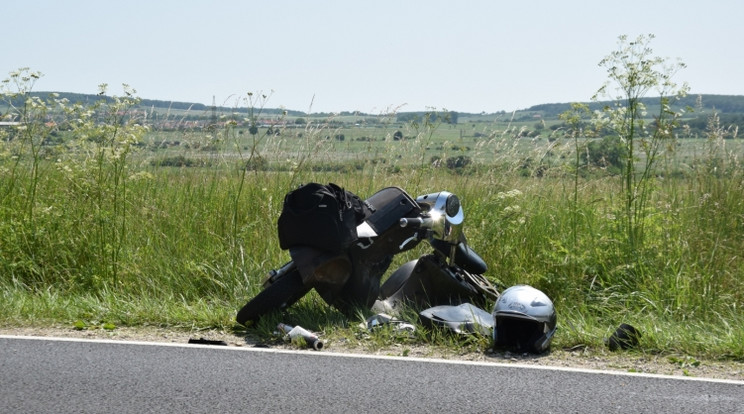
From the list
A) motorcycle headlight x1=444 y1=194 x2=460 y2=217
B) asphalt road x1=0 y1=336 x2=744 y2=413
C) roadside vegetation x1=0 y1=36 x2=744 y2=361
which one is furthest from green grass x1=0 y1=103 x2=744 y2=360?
motorcycle headlight x1=444 y1=194 x2=460 y2=217

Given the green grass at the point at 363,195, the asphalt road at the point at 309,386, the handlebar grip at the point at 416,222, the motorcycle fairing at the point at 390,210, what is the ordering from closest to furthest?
the asphalt road at the point at 309,386 → the handlebar grip at the point at 416,222 → the motorcycle fairing at the point at 390,210 → the green grass at the point at 363,195

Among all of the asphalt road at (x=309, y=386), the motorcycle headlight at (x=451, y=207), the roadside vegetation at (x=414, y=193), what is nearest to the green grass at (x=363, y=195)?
the roadside vegetation at (x=414, y=193)

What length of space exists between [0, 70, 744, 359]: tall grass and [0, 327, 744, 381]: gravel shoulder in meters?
0.21

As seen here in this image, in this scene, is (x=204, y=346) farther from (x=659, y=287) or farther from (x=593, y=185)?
(x=593, y=185)

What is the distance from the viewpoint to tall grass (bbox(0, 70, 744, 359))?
7.69 metres

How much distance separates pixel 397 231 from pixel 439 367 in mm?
1427

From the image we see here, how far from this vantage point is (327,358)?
21.0ft

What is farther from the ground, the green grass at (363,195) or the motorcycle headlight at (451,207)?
the motorcycle headlight at (451,207)

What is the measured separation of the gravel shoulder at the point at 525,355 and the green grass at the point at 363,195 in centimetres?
13

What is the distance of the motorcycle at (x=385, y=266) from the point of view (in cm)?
711

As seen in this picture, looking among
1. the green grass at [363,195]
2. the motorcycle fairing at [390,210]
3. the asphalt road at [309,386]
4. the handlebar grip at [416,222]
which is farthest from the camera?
the green grass at [363,195]

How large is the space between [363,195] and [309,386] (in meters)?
5.56

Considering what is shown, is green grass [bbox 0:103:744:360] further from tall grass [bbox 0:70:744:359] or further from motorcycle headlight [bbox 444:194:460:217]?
motorcycle headlight [bbox 444:194:460:217]

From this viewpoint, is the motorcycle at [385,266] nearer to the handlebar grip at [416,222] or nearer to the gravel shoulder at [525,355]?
the handlebar grip at [416,222]
